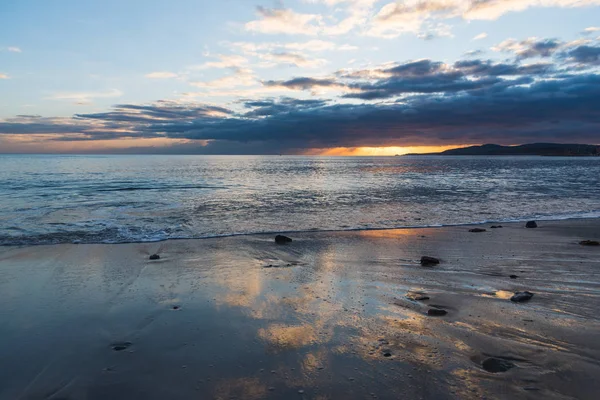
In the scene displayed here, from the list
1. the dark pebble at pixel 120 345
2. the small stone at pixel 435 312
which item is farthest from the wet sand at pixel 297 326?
the small stone at pixel 435 312

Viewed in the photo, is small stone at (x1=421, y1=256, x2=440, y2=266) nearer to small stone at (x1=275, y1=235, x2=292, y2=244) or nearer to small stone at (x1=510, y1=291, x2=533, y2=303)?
small stone at (x1=510, y1=291, x2=533, y2=303)

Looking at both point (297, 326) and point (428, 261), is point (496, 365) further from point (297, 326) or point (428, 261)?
point (428, 261)

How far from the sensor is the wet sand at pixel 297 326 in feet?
13.7

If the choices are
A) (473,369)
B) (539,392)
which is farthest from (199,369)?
(539,392)

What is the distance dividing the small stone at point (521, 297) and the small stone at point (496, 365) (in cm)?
244

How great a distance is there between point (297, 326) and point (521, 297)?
4050 millimetres

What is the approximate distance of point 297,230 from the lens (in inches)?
583

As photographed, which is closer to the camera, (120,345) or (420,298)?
(120,345)

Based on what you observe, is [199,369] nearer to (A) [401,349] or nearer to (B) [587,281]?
(A) [401,349]

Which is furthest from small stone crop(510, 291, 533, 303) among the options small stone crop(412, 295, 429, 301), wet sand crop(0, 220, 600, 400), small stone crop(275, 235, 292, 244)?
small stone crop(275, 235, 292, 244)

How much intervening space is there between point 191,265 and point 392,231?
8018 millimetres

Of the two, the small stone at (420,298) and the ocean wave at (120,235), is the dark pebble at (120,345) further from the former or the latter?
the ocean wave at (120,235)

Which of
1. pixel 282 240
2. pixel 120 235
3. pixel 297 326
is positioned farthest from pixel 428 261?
pixel 120 235

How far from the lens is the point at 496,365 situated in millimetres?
4516
